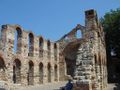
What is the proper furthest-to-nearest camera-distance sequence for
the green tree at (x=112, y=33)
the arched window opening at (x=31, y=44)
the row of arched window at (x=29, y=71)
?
the green tree at (x=112, y=33) → the arched window opening at (x=31, y=44) → the row of arched window at (x=29, y=71)

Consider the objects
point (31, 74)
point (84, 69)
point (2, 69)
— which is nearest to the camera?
point (84, 69)

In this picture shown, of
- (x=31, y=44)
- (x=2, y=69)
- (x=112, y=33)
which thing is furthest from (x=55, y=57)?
(x=2, y=69)

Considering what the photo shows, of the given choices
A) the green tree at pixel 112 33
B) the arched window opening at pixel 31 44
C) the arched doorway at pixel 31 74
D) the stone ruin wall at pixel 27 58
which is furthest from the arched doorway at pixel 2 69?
the green tree at pixel 112 33

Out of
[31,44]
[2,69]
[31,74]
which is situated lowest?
[31,74]

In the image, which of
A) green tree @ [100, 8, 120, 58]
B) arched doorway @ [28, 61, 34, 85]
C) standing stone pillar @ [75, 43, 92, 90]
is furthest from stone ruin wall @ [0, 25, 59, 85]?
standing stone pillar @ [75, 43, 92, 90]

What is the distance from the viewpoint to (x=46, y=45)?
26688mm

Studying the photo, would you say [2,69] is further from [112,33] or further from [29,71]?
[112,33]

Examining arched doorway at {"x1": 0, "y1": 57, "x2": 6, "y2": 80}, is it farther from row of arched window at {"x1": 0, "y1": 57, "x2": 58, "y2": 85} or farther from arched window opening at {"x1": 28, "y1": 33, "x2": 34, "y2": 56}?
arched window opening at {"x1": 28, "y1": 33, "x2": 34, "y2": 56}

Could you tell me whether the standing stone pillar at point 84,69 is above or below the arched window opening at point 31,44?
below

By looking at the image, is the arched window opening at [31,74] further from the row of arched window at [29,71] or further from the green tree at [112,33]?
the green tree at [112,33]

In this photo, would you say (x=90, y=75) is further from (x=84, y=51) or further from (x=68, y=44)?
(x=68, y=44)

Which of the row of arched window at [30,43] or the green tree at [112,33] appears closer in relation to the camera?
the row of arched window at [30,43]

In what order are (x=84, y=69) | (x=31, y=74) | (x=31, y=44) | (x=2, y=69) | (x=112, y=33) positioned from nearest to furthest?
(x=84, y=69), (x=2, y=69), (x=31, y=74), (x=31, y=44), (x=112, y=33)

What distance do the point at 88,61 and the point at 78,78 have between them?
111cm
